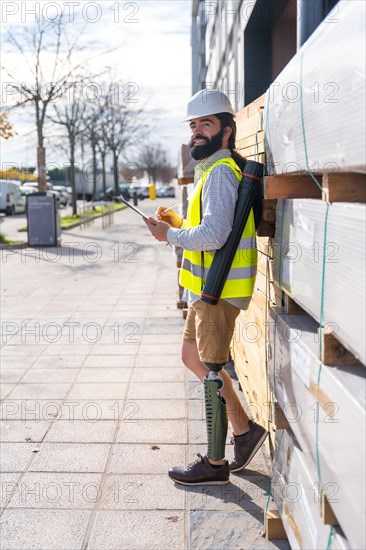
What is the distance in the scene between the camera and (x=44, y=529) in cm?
363

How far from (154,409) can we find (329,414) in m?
3.21

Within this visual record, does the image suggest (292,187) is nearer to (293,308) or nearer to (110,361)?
(293,308)

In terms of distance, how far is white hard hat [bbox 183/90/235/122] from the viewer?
3939mm

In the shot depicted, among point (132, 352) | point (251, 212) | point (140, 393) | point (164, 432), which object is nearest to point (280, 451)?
point (251, 212)

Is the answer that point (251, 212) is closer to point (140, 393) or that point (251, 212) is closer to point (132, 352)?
point (140, 393)

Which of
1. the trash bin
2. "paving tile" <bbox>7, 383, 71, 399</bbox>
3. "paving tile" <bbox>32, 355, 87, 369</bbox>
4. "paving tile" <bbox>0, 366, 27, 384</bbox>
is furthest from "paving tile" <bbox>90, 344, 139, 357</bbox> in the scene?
the trash bin

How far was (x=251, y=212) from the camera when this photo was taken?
386 cm

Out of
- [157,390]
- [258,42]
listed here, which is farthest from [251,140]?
[258,42]

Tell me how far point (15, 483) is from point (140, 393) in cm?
190

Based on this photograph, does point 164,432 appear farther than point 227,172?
Yes

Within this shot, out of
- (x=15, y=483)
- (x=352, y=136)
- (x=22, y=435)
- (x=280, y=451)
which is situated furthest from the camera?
(x=22, y=435)

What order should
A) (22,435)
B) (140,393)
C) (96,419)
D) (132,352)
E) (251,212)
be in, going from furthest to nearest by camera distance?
1. (132,352)
2. (140,393)
3. (96,419)
4. (22,435)
5. (251,212)

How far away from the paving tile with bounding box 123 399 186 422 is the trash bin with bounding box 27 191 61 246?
516 inches

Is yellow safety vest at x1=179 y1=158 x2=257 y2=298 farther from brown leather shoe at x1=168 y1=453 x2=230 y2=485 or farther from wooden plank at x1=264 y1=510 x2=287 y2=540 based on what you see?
wooden plank at x1=264 y1=510 x2=287 y2=540
